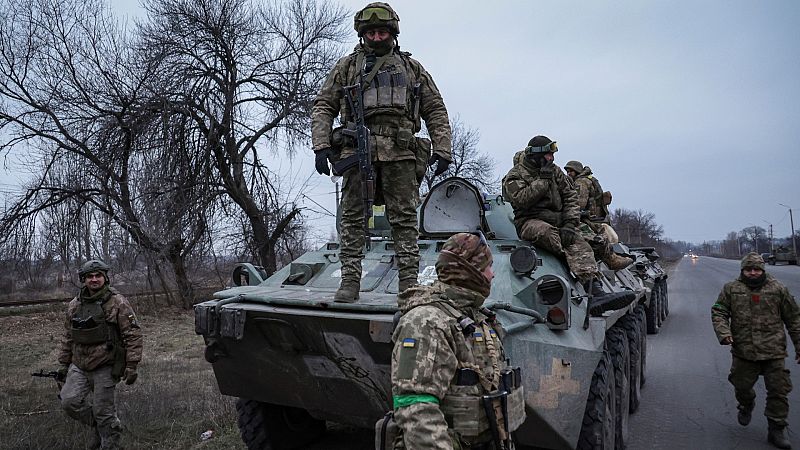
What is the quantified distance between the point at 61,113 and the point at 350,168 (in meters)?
11.7

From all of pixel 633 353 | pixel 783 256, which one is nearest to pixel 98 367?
pixel 633 353

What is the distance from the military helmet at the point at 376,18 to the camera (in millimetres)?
4105

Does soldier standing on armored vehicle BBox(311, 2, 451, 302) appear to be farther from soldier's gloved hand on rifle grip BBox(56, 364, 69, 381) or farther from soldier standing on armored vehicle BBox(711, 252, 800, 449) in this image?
soldier standing on armored vehicle BBox(711, 252, 800, 449)

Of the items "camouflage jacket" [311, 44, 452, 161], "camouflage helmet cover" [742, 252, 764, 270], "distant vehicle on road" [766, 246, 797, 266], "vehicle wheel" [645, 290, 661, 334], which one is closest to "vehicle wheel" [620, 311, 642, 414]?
"camouflage helmet cover" [742, 252, 764, 270]

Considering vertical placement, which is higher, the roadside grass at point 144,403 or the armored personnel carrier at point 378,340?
the armored personnel carrier at point 378,340

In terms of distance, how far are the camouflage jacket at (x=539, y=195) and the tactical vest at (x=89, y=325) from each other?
3554 millimetres

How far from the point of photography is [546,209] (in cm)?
559

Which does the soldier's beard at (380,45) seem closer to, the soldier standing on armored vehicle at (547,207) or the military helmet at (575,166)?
the soldier standing on armored vehicle at (547,207)

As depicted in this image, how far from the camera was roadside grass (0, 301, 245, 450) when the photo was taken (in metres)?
5.62

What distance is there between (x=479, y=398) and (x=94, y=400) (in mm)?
4032

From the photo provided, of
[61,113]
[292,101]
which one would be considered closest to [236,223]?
[292,101]

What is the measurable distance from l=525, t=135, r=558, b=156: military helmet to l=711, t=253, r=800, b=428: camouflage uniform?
2226mm

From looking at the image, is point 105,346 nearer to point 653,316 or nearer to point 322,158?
point 322,158

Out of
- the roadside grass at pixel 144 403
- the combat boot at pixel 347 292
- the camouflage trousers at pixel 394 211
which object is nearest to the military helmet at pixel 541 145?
the camouflage trousers at pixel 394 211
